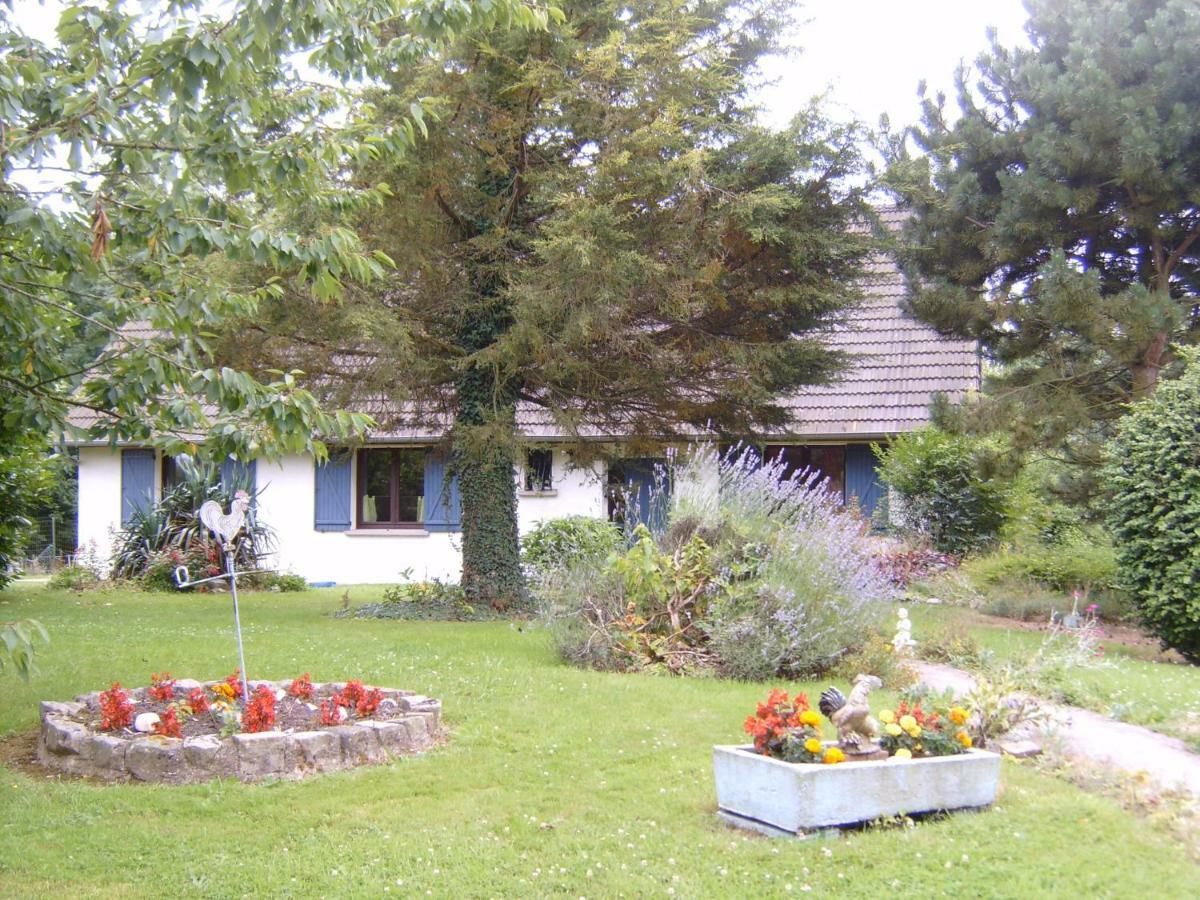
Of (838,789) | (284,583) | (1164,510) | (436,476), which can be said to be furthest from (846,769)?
(436,476)

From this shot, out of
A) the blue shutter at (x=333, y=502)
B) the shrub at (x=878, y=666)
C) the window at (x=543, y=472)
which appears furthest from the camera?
the blue shutter at (x=333, y=502)

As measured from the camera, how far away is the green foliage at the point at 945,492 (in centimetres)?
1659

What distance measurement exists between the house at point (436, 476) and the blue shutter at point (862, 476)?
0.02 meters

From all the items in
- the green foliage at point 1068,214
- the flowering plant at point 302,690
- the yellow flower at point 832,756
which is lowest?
the flowering plant at point 302,690

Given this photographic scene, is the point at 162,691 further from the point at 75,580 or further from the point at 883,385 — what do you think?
the point at 883,385

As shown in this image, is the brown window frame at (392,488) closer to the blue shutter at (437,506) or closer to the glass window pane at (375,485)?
the glass window pane at (375,485)

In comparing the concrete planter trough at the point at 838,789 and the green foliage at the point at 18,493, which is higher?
the green foliage at the point at 18,493

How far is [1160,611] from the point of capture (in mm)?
10594

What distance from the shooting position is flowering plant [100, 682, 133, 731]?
6867 millimetres

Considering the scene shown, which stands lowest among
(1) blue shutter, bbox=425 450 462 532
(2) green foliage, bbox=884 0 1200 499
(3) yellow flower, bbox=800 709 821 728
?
(3) yellow flower, bbox=800 709 821 728

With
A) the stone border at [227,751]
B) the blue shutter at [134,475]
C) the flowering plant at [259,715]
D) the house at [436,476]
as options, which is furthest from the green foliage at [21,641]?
the blue shutter at [134,475]

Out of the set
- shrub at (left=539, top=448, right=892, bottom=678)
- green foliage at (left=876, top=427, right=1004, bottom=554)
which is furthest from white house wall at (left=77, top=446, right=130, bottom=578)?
green foliage at (left=876, top=427, right=1004, bottom=554)

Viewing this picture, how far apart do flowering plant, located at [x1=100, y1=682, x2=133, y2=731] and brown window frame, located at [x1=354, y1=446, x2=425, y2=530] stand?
13.2 meters

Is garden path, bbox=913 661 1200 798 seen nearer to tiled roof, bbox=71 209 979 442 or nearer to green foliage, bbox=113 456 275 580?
tiled roof, bbox=71 209 979 442
